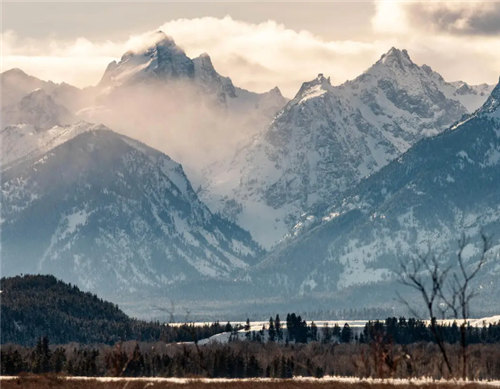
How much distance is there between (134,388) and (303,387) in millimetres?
23812

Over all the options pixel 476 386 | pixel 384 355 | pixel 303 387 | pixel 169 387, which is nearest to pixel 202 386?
pixel 169 387

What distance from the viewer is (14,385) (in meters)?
184

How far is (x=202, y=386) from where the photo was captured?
557ft

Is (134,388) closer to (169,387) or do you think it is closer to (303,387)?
(169,387)

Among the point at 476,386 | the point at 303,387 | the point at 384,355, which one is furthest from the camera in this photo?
the point at 384,355

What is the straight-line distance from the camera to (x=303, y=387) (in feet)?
534

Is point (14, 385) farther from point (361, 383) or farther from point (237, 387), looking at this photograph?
point (361, 383)

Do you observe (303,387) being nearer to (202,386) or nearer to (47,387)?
(202,386)

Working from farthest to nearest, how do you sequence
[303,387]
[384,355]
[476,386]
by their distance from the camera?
[384,355]
[303,387]
[476,386]

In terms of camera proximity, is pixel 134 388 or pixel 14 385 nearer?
pixel 134 388

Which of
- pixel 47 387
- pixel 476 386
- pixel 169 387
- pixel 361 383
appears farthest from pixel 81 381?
pixel 476 386

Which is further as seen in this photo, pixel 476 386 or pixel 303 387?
pixel 303 387

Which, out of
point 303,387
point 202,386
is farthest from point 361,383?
point 202,386

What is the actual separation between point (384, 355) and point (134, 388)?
34878mm
